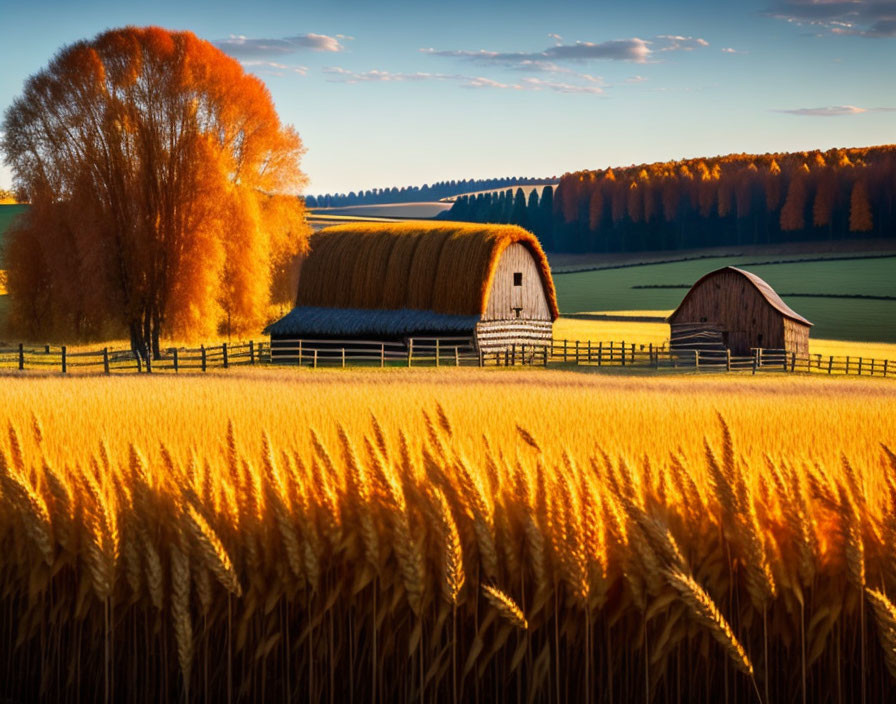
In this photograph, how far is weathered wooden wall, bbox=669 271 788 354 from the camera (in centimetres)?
4631

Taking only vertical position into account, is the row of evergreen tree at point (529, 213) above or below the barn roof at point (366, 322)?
above

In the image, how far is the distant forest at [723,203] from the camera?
112 metres

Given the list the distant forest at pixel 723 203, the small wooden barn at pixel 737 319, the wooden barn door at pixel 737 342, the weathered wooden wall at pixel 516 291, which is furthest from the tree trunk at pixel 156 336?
the distant forest at pixel 723 203

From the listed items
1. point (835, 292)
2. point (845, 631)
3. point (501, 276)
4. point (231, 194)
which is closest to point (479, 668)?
point (845, 631)

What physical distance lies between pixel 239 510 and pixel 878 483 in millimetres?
3305

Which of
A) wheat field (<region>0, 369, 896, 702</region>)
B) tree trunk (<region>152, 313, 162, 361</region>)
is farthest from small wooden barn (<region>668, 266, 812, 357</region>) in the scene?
wheat field (<region>0, 369, 896, 702</region>)

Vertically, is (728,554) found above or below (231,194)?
below

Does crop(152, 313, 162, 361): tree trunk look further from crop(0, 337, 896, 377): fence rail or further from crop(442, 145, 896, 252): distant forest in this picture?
crop(442, 145, 896, 252): distant forest

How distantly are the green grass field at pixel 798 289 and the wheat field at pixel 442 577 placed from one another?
209 ft

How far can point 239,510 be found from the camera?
5.41m

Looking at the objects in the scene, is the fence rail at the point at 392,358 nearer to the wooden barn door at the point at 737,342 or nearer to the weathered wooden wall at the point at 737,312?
the weathered wooden wall at the point at 737,312

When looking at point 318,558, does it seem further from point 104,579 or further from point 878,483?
point 878,483

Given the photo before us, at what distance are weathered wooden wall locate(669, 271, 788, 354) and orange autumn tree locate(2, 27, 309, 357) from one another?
20301 millimetres

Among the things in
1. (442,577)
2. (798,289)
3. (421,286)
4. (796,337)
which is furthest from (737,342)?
(442,577)
